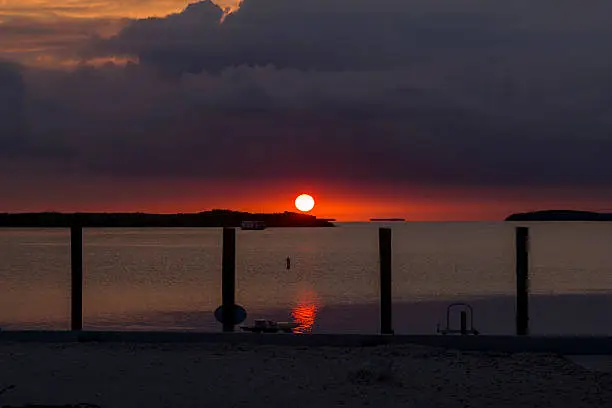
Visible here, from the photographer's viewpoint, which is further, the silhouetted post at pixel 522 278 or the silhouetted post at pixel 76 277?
the silhouetted post at pixel 76 277

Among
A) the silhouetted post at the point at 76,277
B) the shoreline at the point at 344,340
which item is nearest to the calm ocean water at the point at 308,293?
the silhouetted post at the point at 76,277

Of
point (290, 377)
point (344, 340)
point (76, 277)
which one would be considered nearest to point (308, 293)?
point (76, 277)

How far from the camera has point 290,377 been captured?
37.7 ft

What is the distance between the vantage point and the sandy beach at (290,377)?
405 inches

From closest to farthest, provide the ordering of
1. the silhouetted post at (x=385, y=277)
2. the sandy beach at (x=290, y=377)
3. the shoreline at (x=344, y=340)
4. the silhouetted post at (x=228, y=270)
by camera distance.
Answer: the sandy beach at (x=290, y=377) < the shoreline at (x=344, y=340) < the silhouetted post at (x=385, y=277) < the silhouetted post at (x=228, y=270)

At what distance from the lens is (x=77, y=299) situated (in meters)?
18.4

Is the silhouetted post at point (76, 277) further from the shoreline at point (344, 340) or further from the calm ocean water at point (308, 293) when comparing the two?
the calm ocean water at point (308, 293)

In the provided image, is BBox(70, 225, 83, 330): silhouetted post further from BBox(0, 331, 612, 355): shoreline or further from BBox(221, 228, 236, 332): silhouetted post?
BBox(0, 331, 612, 355): shoreline

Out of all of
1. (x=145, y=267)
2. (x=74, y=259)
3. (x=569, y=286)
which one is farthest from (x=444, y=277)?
(x=74, y=259)

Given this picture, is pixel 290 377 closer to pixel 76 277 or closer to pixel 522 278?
pixel 522 278

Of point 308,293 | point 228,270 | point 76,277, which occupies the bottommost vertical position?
point 308,293

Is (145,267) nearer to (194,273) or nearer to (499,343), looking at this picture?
(194,273)

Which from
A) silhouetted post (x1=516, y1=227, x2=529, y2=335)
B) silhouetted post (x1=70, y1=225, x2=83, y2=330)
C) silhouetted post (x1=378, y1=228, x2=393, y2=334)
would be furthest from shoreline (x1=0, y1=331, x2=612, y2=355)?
silhouetted post (x1=516, y1=227, x2=529, y2=335)

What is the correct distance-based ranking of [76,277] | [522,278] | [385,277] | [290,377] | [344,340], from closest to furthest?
[290,377] → [344,340] → [385,277] → [522,278] → [76,277]
